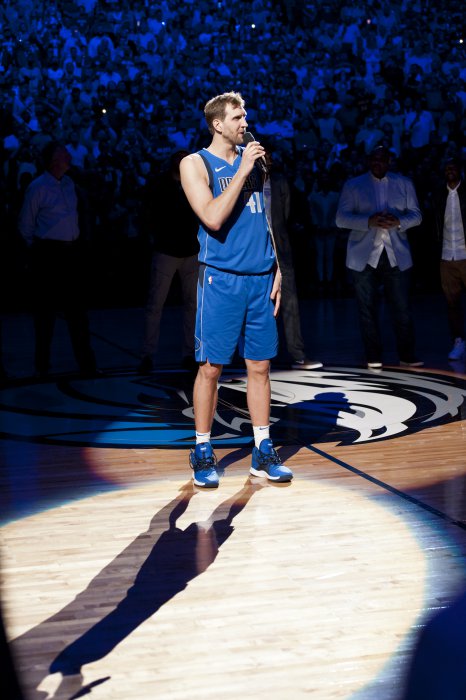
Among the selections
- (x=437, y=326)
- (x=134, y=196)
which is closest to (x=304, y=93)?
(x=134, y=196)

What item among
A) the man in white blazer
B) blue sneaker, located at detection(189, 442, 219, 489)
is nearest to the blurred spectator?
the man in white blazer

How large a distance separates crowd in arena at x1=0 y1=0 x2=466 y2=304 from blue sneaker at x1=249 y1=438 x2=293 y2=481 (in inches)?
360

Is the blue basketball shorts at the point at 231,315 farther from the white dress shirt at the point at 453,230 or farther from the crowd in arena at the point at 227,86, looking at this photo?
the crowd in arena at the point at 227,86

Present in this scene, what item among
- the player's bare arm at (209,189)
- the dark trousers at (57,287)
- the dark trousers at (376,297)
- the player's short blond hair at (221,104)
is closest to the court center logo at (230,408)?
the dark trousers at (376,297)

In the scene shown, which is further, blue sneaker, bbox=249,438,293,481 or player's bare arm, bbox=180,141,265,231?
blue sneaker, bbox=249,438,293,481

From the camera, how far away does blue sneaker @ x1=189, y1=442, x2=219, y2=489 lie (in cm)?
489

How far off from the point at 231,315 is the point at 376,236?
3.46m

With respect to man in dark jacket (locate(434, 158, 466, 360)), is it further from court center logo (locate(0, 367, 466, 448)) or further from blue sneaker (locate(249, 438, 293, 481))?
blue sneaker (locate(249, 438, 293, 481))

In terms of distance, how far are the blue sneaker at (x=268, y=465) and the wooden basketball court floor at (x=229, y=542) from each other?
0.08 metres

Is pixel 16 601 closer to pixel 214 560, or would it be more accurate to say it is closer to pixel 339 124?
pixel 214 560

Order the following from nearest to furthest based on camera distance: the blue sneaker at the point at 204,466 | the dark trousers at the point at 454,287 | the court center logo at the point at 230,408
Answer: the blue sneaker at the point at 204,466 → the court center logo at the point at 230,408 → the dark trousers at the point at 454,287

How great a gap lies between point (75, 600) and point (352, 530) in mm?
1209

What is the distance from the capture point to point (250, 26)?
53.5 ft

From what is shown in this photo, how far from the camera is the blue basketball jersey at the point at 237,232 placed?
15.5 feet
